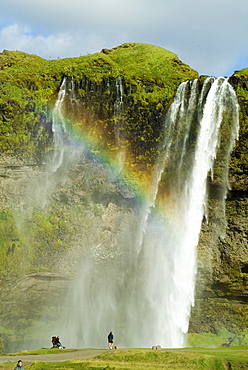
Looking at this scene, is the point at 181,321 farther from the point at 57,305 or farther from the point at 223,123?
the point at 223,123

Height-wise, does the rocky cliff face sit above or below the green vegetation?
below

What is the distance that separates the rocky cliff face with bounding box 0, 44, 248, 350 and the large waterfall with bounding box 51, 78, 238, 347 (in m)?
1.16

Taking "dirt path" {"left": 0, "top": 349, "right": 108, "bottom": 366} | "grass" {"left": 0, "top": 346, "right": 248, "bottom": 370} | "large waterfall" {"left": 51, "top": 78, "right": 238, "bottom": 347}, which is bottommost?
"grass" {"left": 0, "top": 346, "right": 248, "bottom": 370}

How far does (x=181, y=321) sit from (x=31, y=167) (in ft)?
79.3

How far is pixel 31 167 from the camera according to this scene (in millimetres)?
51406

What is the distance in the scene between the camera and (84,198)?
5016 centimetres

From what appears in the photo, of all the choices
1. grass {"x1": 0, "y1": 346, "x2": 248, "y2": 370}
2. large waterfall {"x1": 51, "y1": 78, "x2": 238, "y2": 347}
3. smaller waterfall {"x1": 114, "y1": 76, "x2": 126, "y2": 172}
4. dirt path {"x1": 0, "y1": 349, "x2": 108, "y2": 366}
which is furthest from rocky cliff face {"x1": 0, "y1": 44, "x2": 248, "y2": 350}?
grass {"x1": 0, "y1": 346, "x2": 248, "y2": 370}

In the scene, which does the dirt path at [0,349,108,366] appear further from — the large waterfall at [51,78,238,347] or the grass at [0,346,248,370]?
the large waterfall at [51,78,238,347]

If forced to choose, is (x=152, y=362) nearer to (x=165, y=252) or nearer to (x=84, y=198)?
(x=165, y=252)

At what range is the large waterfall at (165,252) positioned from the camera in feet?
146

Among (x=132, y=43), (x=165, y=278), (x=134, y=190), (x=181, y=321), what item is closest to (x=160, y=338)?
(x=181, y=321)

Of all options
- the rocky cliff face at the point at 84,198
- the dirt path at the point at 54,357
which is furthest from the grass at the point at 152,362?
the rocky cliff face at the point at 84,198

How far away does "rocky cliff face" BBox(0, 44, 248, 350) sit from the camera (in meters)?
45.8

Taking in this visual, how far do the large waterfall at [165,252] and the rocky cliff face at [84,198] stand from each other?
1.16 meters
